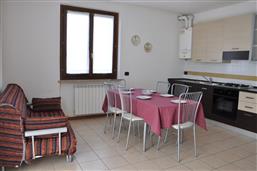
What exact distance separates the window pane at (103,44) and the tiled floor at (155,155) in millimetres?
1456

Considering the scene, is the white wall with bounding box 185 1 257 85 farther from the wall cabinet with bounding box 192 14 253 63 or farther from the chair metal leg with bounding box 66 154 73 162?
the chair metal leg with bounding box 66 154 73 162

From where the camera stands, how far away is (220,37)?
452cm

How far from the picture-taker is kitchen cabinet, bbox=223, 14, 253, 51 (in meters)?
3.96

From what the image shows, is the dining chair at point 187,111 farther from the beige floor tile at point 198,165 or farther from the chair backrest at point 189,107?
the beige floor tile at point 198,165

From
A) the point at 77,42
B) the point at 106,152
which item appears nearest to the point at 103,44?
the point at 77,42

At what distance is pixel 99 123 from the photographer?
4312 millimetres

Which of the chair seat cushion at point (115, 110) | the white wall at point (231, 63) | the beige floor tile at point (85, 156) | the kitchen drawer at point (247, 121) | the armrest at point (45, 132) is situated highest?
the white wall at point (231, 63)

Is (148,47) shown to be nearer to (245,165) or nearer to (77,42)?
(77,42)

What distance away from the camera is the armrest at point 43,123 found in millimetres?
2320

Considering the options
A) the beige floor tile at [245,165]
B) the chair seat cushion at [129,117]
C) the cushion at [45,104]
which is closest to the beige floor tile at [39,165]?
the cushion at [45,104]


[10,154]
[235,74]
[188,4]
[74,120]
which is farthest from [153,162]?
[188,4]

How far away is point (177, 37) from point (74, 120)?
10.7 feet

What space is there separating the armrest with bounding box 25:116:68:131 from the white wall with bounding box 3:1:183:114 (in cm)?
185

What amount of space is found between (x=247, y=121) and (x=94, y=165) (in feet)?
8.96
